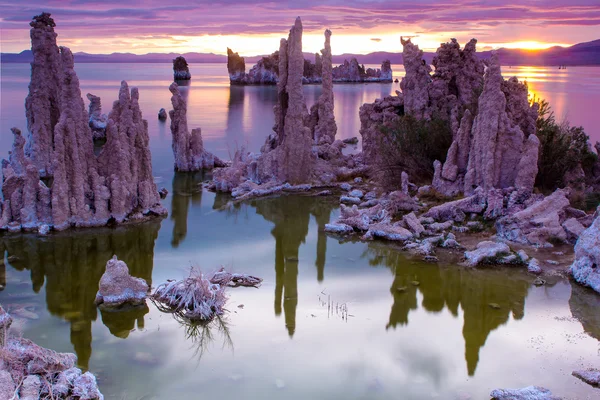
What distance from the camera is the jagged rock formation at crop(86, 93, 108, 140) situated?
2800 cm

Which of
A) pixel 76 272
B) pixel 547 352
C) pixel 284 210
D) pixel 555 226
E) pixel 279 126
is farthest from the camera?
pixel 279 126

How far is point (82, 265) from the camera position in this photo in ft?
39.4

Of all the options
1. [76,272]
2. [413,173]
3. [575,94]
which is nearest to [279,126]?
[413,173]

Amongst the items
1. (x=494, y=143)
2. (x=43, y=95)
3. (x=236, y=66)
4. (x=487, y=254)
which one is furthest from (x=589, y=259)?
(x=236, y=66)

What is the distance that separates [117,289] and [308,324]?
319cm

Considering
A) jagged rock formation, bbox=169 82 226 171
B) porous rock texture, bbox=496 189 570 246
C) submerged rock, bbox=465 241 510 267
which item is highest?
jagged rock formation, bbox=169 82 226 171

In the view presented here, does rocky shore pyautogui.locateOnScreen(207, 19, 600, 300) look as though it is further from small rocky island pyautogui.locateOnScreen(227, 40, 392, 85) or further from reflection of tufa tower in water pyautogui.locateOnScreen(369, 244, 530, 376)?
small rocky island pyautogui.locateOnScreen(227, 40, 392, 85)

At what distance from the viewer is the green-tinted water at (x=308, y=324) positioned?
785 centimetres

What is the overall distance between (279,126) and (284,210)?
449cm

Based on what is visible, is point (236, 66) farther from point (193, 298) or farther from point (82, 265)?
point (193, 298)

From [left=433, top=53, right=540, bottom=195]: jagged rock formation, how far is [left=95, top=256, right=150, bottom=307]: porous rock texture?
27.5 feet

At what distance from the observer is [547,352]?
27.9 feet

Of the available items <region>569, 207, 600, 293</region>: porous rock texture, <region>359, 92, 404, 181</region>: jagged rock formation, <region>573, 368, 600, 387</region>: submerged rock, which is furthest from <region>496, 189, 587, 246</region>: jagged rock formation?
<region>573, 368, 600, 387</region>: submerged rock

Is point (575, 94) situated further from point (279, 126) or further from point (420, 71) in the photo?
point (279, 126)
